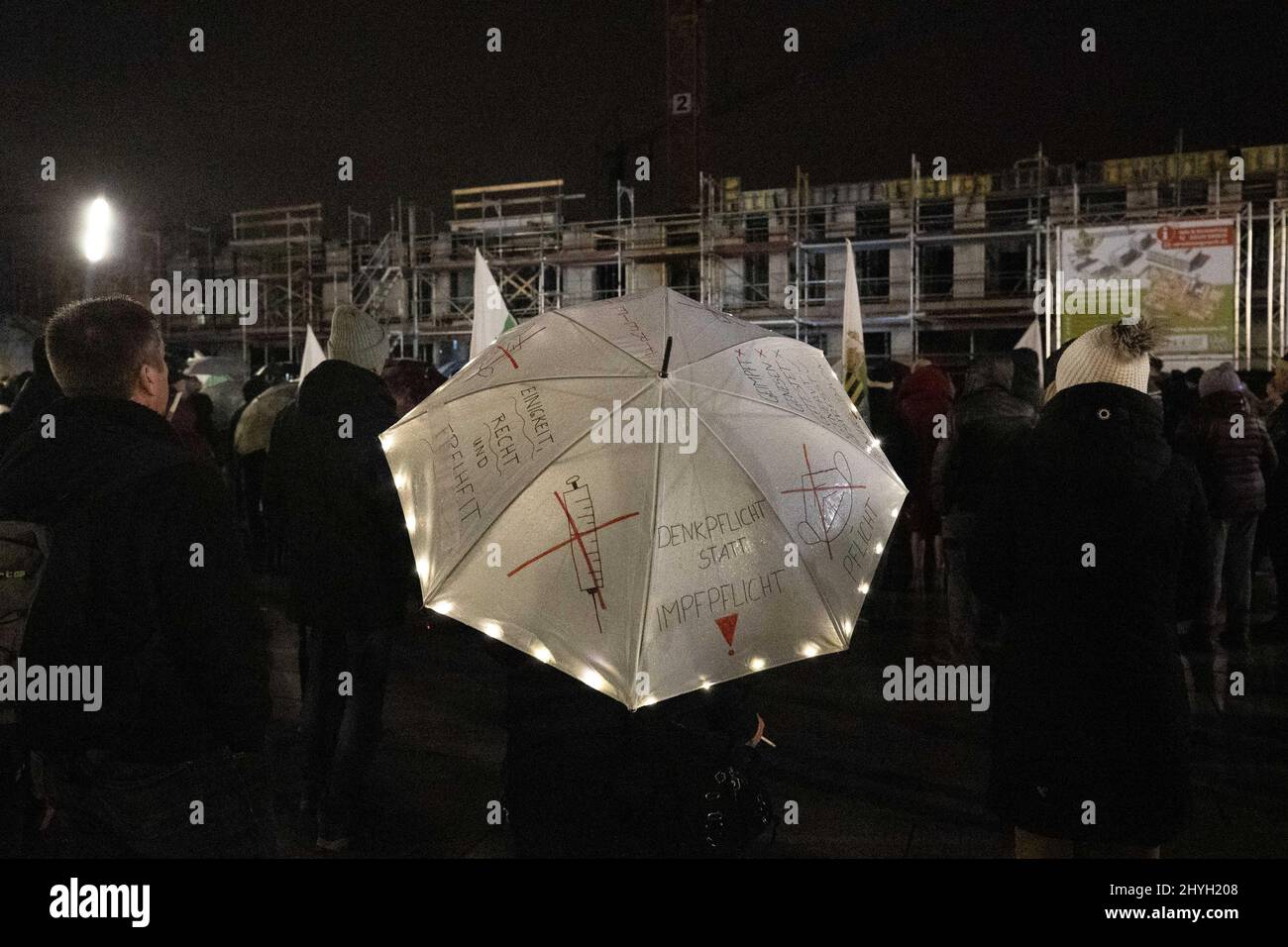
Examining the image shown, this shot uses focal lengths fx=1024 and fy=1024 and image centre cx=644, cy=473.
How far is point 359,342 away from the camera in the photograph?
12.9 feet

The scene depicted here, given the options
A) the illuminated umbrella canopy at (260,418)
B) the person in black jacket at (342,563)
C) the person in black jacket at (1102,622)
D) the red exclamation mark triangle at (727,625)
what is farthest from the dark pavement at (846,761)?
the illuminated umbrella canopy at (260,418)

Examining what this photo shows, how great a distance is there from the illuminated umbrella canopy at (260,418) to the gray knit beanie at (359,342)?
15.2ft

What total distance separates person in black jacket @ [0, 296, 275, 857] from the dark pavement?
1.80 meters

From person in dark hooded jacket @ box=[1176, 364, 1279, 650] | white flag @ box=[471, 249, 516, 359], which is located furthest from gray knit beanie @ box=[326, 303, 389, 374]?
person in dark hooded jacket @ box=[1176, 364, 1279, 650]

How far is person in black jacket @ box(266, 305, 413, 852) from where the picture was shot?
3732mm

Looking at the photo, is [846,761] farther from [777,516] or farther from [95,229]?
[95,229]

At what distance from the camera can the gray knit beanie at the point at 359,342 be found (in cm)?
395

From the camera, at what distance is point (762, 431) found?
2025mm

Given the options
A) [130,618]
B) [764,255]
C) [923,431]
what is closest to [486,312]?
[923,431]

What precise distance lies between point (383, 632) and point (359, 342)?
111 centimetres

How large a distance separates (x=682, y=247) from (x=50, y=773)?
2671cm

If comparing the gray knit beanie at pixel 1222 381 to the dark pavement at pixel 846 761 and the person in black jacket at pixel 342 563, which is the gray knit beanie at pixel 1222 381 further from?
the person in black jacket at pixel 342 563

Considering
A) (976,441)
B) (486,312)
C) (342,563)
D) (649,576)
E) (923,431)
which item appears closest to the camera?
(649,576)
